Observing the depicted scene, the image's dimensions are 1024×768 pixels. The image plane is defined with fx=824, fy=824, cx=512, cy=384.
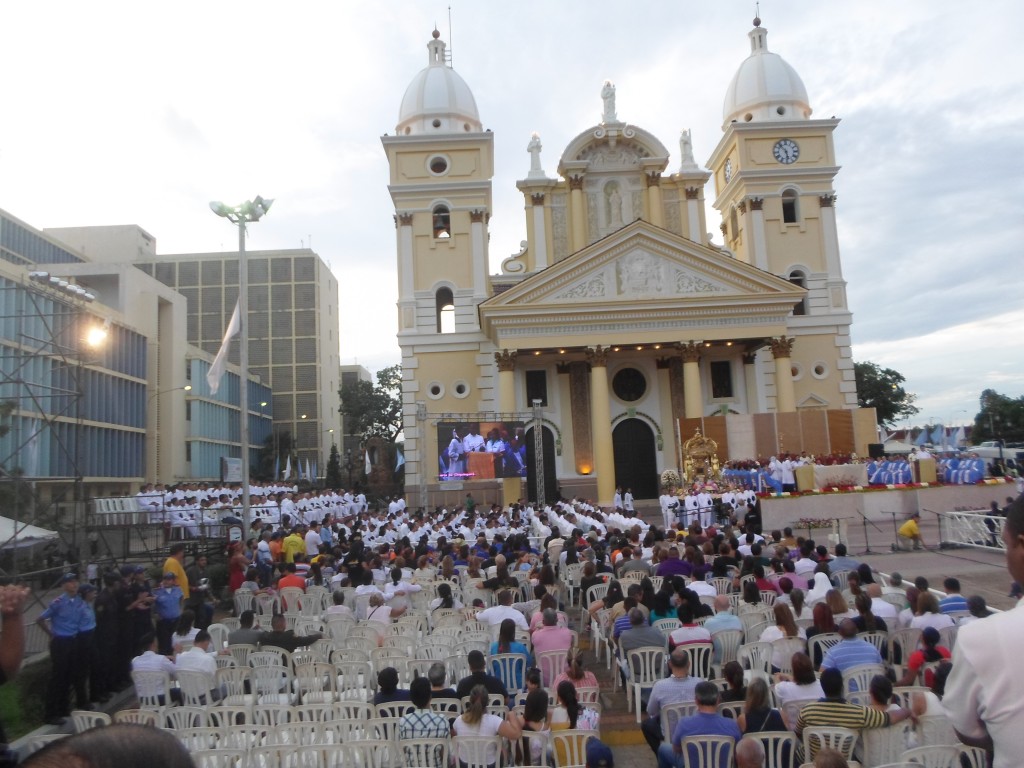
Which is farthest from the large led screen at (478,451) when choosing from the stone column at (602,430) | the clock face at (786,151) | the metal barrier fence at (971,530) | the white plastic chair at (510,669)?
the white plastic chair at (510,669)

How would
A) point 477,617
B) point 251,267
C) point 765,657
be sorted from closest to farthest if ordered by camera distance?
point 765,657 → point 477,617 → point 251,267

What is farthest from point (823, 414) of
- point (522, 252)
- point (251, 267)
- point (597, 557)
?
point (251, 267)

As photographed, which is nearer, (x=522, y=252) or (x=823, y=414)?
(x=823, y=414)

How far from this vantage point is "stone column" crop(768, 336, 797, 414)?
1337 inches

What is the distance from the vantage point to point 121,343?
1742 inches

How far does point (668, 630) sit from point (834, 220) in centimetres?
3375

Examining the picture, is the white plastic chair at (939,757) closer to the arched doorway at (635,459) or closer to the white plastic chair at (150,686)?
the white plastic chair at (150,686)

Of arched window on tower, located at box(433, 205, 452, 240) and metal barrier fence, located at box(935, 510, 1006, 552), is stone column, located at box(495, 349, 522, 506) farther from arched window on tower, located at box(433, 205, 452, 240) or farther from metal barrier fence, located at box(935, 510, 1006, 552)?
metal barrier fence, located at box(935, 510, 1006, 552)

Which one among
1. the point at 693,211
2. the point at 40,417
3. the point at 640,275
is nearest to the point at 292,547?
the point at 40,417

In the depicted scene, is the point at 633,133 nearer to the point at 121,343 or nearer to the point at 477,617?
the point at 121,343

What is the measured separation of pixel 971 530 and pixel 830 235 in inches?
895

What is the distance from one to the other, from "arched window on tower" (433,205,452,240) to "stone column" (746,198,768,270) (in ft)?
46.1

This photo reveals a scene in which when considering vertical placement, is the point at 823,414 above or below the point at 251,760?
above

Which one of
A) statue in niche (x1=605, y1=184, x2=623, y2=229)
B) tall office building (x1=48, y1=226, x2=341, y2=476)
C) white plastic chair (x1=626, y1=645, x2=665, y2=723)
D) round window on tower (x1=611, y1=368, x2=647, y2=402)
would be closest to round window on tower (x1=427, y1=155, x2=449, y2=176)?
statue in niche (x1=605, y1=184, x2=623, y2=229)
